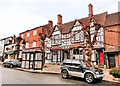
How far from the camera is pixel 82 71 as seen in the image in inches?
336

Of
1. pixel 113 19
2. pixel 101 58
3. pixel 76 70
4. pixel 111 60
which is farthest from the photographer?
pixel 113 19

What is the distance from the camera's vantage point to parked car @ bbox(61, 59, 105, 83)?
26.3ft

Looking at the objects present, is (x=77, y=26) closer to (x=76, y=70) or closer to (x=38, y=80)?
(x=76, y=70)

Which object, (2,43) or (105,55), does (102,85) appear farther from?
(2,43)

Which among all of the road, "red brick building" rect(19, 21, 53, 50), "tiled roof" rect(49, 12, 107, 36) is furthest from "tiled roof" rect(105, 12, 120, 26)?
"red brick building" rect(19, 21, 53, 50)

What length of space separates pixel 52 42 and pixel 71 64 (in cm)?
1639

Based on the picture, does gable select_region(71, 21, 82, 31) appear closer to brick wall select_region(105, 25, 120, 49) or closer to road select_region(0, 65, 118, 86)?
brick wall select_region(105, 25, 120, 49)

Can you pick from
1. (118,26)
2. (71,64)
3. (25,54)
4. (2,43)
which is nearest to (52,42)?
(25,54)

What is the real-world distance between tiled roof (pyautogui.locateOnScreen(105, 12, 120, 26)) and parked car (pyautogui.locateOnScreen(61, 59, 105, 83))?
11.8m

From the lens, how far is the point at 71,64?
942 cm

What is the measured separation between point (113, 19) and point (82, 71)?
13.7 metres

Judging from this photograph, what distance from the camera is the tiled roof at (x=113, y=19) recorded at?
17.1m

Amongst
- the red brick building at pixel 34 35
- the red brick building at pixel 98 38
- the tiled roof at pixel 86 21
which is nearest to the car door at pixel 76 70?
the red brick building at pixel 98 38

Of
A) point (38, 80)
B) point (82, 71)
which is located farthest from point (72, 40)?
point (38, 80)
